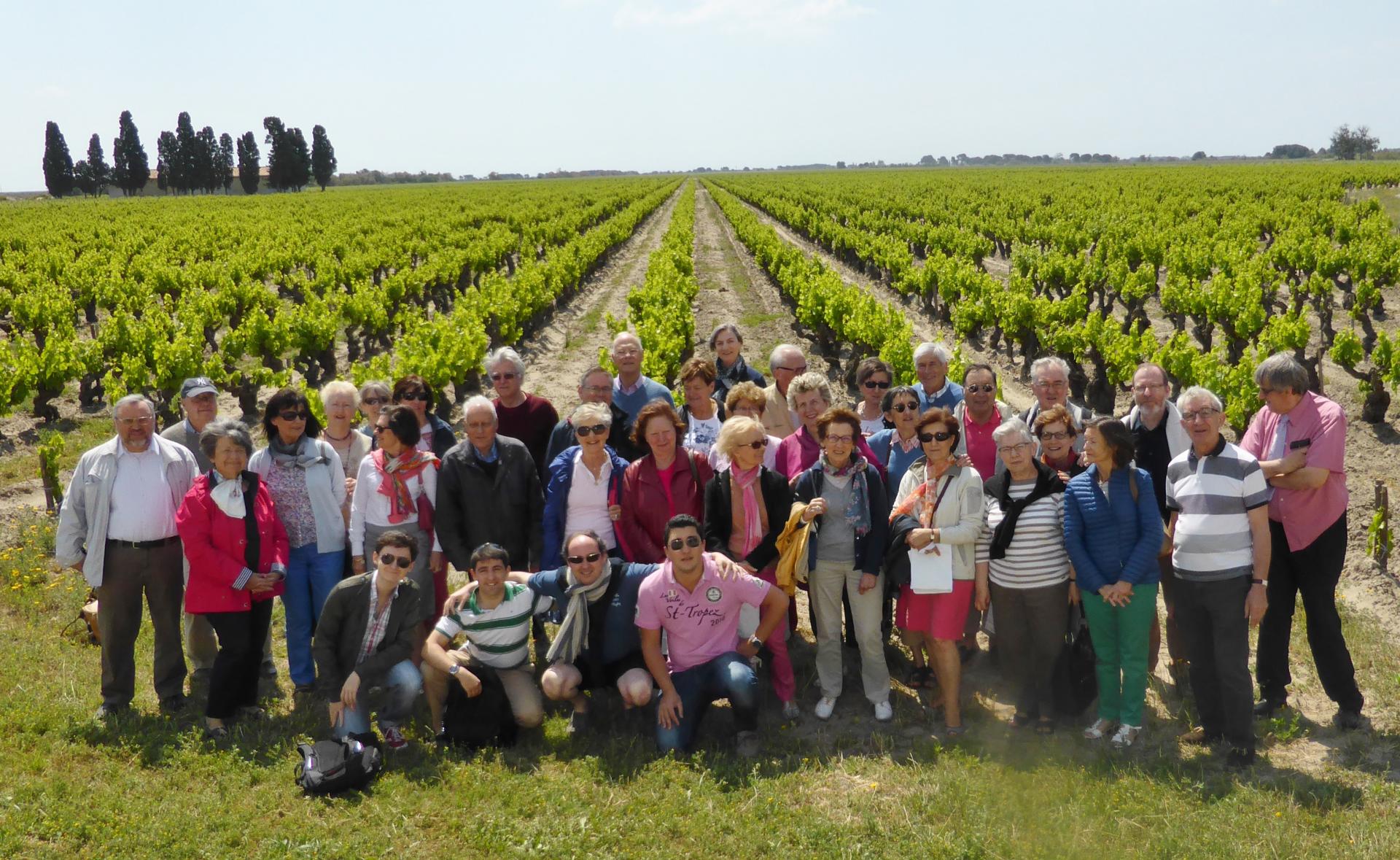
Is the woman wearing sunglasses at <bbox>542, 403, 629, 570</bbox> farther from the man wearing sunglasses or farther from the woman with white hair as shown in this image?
the woman with white hair

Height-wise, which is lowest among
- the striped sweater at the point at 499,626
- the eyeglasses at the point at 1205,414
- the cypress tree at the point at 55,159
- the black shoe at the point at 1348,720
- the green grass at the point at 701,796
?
the green grass at the point at 701,796

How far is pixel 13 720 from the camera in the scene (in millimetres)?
5141

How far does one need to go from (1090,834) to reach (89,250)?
101 feet

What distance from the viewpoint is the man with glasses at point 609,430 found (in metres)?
5.80

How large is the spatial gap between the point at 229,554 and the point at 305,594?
568mm

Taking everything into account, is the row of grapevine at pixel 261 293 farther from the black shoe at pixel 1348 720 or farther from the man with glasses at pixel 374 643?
the black shoe at pixel 1348 720

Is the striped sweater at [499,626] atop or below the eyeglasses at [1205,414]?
below

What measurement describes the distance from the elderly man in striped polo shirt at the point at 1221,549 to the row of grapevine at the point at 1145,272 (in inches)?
234

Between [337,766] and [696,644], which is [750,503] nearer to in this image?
[696,644]

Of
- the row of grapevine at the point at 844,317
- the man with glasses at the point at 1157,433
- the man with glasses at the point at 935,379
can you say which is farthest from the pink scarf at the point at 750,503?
the row of grapevine at the point at 844,317

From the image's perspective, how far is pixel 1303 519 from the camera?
4.77 metres

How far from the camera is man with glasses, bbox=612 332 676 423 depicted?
21.0 feet

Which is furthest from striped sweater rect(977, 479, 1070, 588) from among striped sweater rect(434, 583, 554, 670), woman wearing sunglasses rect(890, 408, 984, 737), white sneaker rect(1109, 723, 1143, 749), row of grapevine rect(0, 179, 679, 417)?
row of grapevine rect(0, 179, 679, 417)

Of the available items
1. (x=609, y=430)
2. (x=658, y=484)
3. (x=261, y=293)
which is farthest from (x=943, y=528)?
(x=261, y=293)
